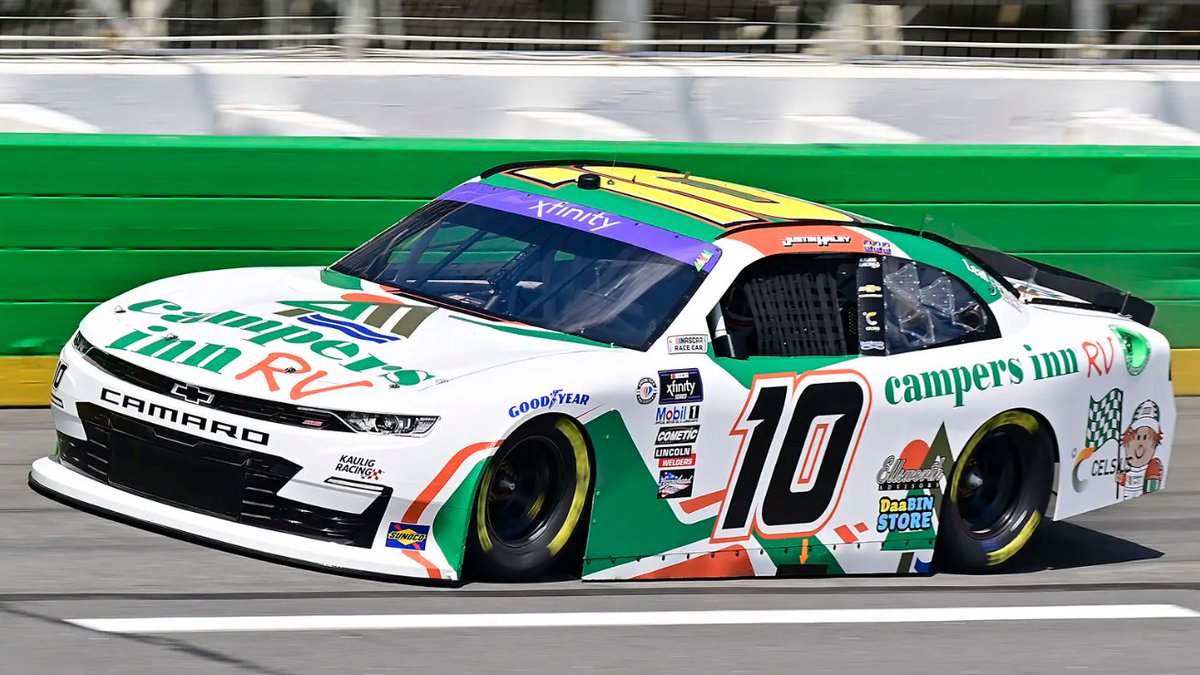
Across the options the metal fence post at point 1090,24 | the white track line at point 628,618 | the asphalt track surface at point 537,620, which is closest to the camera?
the asphalt track surface at point 537,620

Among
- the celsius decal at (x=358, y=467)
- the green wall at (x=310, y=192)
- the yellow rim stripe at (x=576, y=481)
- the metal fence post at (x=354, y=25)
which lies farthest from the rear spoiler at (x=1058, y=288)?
the metal fence post at (x=354, y=25)

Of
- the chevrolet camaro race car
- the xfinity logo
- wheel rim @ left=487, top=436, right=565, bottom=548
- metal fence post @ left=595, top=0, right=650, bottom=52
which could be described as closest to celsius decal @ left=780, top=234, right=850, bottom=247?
the chevrolet camaro race car

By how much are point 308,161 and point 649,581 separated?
343 centimetres

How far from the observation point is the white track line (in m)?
5.04

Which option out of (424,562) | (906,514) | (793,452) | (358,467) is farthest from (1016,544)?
(358,467)

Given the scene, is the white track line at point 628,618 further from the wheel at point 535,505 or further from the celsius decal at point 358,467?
the celsius decal at point 358,467

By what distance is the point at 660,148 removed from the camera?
875 centimetres

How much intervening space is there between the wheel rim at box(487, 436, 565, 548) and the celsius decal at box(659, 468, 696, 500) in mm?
372

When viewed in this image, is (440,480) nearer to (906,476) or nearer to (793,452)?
(793,452)

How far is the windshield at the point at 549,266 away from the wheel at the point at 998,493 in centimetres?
141

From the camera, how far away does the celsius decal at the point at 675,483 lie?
223 inches

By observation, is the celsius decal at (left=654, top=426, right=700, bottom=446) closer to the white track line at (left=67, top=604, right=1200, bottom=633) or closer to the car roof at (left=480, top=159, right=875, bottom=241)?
the white track line at (left=67, top=604, right=1200, bottom=633)

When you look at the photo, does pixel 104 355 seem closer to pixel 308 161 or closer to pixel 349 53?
pixel 308 161

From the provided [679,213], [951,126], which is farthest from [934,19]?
[679,213]
